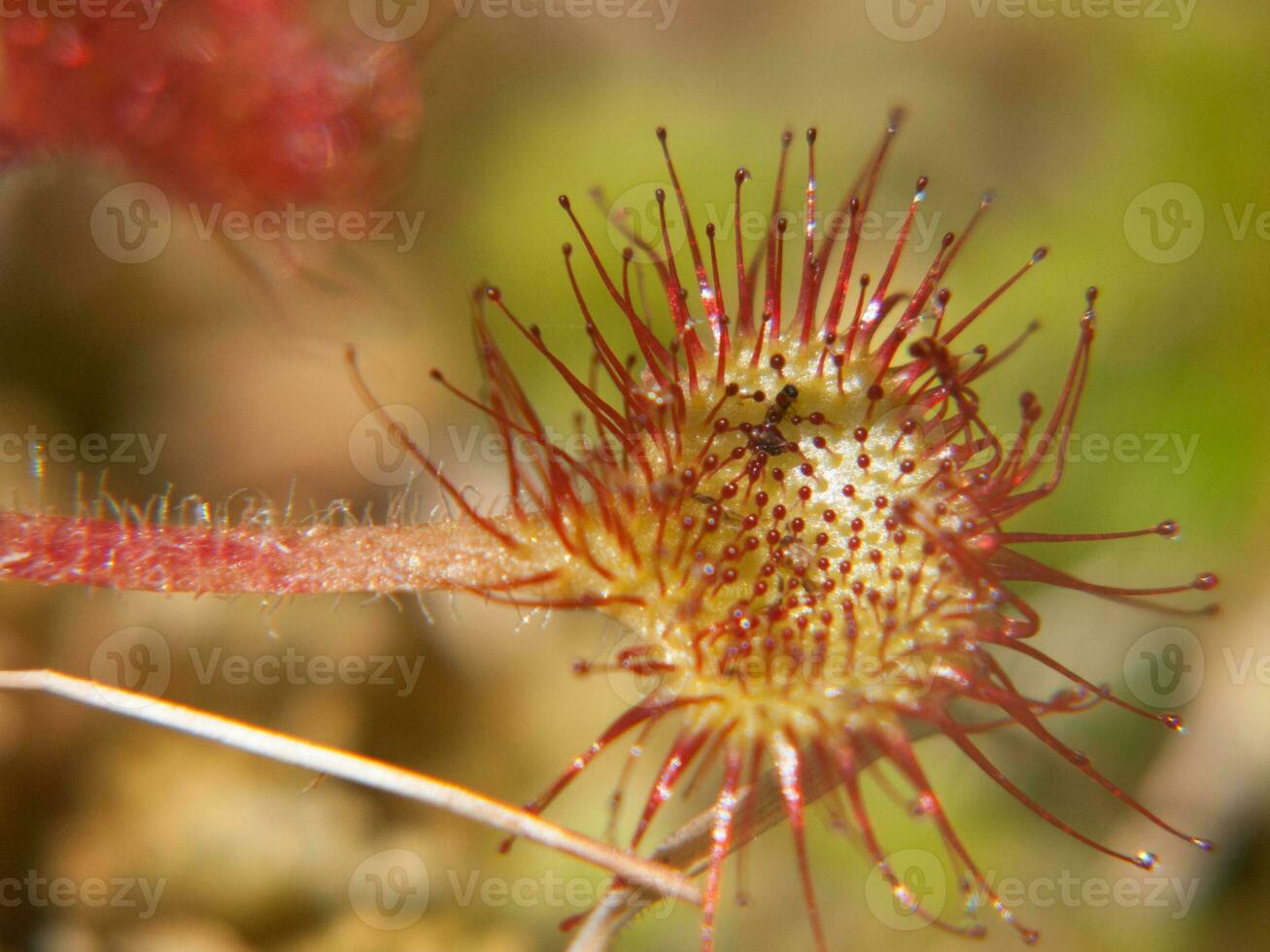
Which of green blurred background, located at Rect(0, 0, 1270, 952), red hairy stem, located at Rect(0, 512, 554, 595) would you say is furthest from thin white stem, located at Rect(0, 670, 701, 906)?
green blurred background, located at Rect(0, 0, 1270, 952)

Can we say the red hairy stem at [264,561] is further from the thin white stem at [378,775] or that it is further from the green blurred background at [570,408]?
the green blurred background at [570,408]

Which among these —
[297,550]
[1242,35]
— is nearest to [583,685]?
[297,550]

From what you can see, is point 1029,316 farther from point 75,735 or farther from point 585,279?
point 75,735

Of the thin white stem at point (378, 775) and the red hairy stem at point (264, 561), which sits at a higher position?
the red hairy stem at point (264, 561)

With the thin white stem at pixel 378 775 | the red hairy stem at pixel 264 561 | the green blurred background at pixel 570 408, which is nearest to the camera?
the thin white stem at pixel 378 775

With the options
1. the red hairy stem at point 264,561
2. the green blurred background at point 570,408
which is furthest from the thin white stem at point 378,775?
the green blurred background at point 570,408

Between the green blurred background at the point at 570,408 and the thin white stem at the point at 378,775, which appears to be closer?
the thin white stem at the point at 378,775

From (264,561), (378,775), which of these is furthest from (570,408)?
(378,775)

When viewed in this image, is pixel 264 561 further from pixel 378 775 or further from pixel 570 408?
pixel 570 408

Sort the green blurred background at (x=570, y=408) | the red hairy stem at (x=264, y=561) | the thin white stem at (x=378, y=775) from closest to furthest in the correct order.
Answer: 1. the thin white stem at (x=378, y=775)
2. the red hairy stem at (x=264, y=561)
3. the green blurred background at (x=570, y=408)
